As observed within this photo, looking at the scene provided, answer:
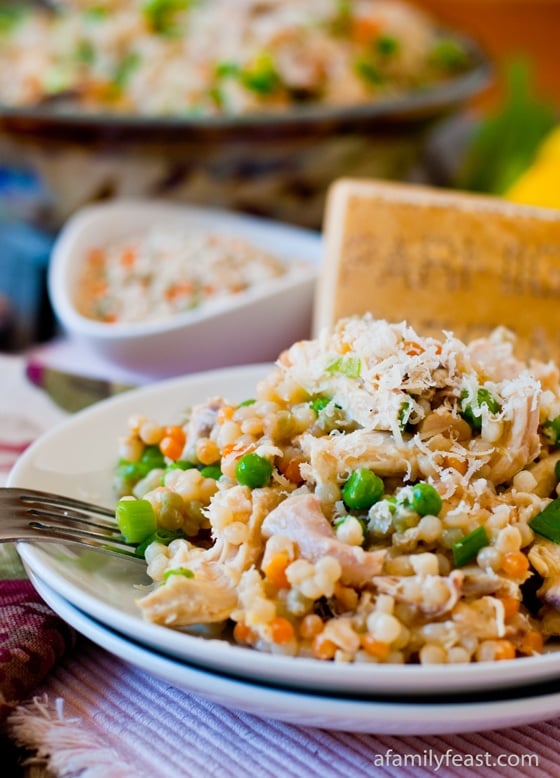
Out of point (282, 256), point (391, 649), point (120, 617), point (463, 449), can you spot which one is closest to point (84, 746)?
point (120, 617)

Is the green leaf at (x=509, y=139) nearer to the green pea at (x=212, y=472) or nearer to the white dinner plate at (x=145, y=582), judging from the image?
the white dinner plate at (x=145, y=582)

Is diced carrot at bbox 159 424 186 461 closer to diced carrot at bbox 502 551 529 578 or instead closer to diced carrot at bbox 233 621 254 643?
diced carrot at bbox 233 621 254 643

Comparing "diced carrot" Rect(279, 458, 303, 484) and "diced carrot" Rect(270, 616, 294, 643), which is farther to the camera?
"diced carrot" Rect(279, 458, 303, 484)

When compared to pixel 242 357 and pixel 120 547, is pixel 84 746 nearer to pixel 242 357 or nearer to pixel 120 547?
pixel 120 547

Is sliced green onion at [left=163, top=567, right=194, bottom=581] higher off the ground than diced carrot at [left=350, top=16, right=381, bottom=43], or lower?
lower

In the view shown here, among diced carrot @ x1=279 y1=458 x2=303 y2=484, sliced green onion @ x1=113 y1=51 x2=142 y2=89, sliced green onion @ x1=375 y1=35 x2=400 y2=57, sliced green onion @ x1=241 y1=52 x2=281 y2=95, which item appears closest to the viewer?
diced carrot @ x1=279 y1=458 x2=303 y2=484

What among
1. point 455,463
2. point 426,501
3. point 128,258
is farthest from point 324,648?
point 128,258

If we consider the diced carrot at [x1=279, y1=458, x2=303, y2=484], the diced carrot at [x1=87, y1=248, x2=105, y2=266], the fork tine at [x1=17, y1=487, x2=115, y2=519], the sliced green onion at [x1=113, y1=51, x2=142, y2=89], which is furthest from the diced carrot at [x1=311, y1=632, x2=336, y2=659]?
the sliced green onion at [x1=113, y1=51, x2=142, y2=89]
